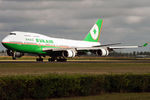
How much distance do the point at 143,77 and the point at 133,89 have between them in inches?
45.0

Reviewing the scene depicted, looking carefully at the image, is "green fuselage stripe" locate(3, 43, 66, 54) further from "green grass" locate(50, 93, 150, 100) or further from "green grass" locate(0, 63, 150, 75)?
"green grass" locate(50, 93, 150, 100)

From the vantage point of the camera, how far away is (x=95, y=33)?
9119 centimetres

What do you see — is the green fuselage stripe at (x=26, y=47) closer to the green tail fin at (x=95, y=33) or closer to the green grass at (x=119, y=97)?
the green tail fin at (x=95, y=33)

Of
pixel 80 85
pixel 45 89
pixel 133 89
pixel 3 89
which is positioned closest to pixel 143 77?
pixel 133 89

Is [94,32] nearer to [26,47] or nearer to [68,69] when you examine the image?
[26,47]

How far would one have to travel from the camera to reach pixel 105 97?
19938 mm

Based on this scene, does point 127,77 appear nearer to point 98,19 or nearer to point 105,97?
point 105,97

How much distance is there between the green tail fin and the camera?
295ft

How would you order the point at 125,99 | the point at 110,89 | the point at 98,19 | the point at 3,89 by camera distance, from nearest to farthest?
the point at 3,89, the point at 125,99, the point at 110,89, the point at 98,19

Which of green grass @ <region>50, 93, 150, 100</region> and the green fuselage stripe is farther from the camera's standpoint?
the green fuselage stripe

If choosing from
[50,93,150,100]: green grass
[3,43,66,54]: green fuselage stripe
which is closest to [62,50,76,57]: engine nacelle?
[3,43,66,54]: green fuselage stripe

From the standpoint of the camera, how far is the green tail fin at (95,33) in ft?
295

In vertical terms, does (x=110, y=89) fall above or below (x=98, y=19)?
below

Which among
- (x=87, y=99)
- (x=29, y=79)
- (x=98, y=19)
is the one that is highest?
(x=98, y=19)
